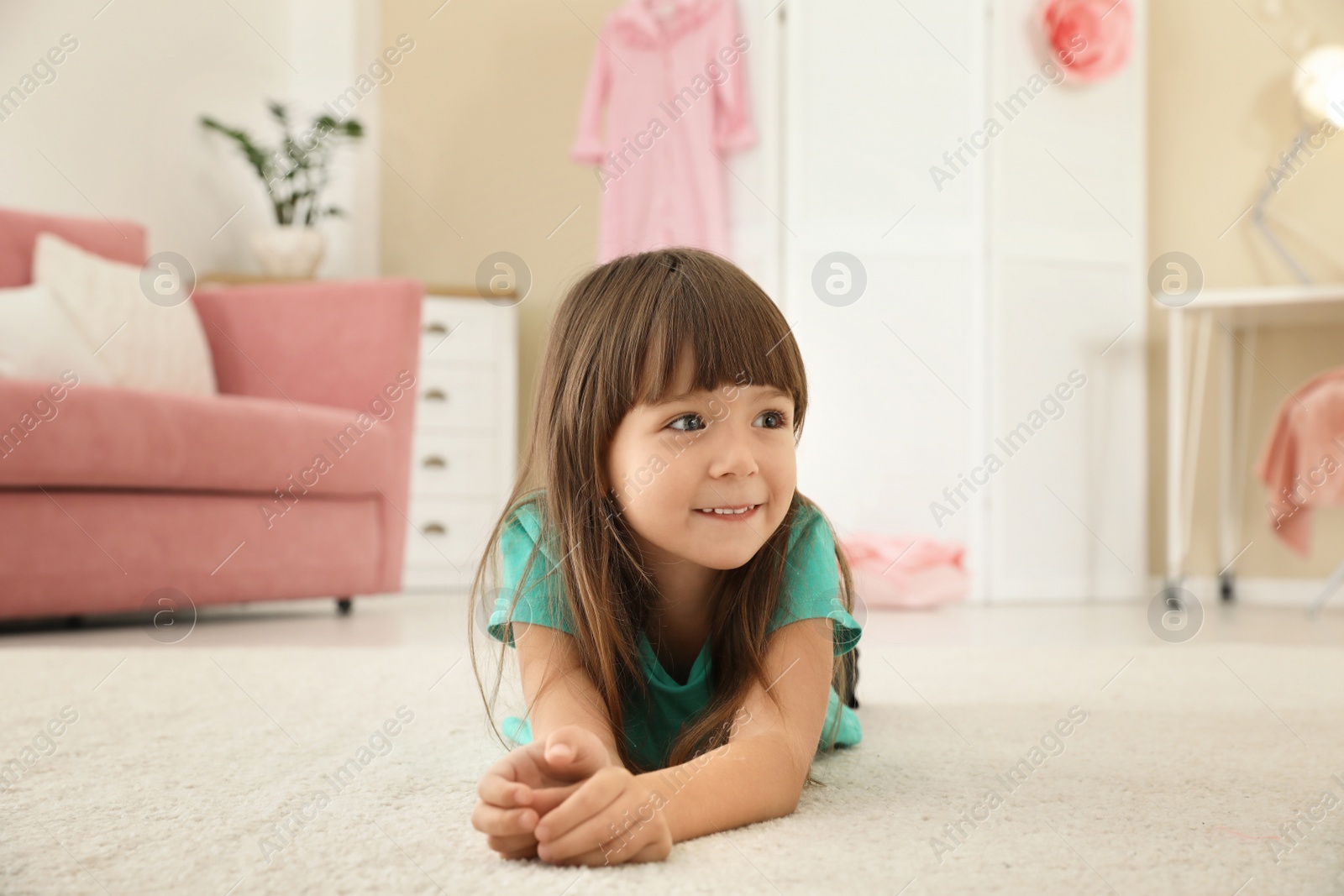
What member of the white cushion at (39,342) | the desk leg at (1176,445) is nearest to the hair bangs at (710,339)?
the white cushion at (39,342)

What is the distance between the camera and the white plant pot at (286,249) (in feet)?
10.8

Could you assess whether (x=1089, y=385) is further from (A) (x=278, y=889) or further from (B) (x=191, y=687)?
(A) (x=278, y=889)

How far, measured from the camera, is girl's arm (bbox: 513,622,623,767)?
2.26 ft

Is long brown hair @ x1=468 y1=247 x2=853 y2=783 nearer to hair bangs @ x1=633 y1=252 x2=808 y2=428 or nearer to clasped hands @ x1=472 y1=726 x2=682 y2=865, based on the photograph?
hair bangs @ x1=633 y1=252 x2=808 y2=428

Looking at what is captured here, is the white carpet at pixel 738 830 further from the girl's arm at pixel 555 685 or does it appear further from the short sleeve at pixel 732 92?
the short sleeve at pixel 732 92

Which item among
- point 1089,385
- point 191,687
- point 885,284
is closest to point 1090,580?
point 1089,385

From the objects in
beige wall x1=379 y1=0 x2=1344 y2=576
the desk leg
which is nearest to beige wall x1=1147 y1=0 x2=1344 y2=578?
beige wall x1=379 y1=0 x2=1344 y2=576

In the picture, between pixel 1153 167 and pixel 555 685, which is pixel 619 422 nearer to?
pixel 555 685

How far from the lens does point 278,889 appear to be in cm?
50

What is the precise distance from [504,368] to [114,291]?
1265mm

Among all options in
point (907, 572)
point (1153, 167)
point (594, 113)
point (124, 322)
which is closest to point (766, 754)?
point (124, 322)

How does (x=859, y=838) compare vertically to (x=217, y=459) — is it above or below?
below

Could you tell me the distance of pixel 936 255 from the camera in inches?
116

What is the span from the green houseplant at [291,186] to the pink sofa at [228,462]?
81 centimetres
